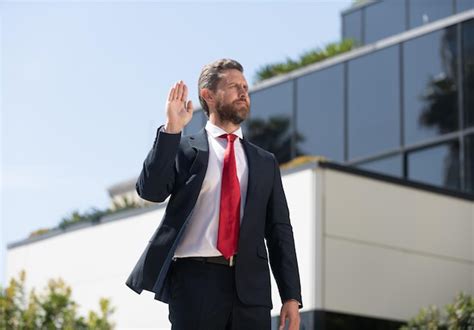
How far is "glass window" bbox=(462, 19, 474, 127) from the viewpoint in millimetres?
14781

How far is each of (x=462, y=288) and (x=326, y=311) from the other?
1908 mm

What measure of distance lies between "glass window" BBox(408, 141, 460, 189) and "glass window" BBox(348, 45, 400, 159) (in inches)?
→ 15.7

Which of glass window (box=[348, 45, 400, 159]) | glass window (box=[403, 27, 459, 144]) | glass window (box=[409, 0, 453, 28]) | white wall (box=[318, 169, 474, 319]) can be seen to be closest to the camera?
white wall (box=[318, 169, 474, 319])

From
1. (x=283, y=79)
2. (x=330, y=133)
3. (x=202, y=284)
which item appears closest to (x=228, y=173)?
(x=202, y=284)

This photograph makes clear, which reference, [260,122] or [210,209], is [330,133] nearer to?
[260,122]

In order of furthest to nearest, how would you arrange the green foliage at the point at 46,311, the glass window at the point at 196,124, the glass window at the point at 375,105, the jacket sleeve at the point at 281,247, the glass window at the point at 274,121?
the glass window at the point at 196,124 < the glass window at the point at 274,121 < the glass window at the point at 375,105 < the green foliage at the point at 46,311 < the jacket sleeve at the point at 281,247

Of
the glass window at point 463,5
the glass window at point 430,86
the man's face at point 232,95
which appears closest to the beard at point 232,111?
the man's face at point 232,95

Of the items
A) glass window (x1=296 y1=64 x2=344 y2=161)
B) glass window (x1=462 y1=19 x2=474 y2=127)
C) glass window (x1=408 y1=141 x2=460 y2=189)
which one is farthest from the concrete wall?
glass window (x1=296 y1=64 x2=344 y2=161)

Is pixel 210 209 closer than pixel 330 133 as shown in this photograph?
Yes

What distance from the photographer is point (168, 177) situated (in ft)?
15.4

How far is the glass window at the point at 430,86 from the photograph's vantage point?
15039 millimetres

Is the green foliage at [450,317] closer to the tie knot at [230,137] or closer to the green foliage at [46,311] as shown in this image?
the green foliage at [46,311]

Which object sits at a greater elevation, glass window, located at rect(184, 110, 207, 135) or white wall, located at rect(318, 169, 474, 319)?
glass window, located at rect(184, 110, 207, 135)

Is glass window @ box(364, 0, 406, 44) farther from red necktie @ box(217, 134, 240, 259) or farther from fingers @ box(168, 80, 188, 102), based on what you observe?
fingers @ box(168, 80, 188, 102)
